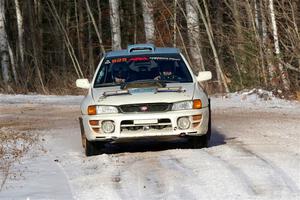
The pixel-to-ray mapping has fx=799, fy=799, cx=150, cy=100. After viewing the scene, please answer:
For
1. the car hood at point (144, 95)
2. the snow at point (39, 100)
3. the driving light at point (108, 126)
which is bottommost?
the snow at point (39, 100)

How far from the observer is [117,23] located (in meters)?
30.4

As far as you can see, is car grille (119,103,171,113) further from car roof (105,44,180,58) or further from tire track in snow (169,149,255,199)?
car roof (105,44,180,58)

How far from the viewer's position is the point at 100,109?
11.0 m

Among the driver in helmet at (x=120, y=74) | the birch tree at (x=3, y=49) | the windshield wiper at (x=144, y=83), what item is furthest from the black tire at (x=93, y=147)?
the birch tree at (x=3, y=49)

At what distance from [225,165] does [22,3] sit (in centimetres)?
3983

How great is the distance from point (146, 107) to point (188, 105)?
1.93 ft

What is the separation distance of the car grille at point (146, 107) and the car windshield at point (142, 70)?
1.07 metres

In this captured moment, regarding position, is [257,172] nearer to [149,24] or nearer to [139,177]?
[139,177]

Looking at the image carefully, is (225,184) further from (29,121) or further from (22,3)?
(22,3)

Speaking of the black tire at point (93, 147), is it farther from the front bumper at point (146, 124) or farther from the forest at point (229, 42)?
the forest at point (229, 42)

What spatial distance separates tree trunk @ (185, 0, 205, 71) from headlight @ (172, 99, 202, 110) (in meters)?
14.6

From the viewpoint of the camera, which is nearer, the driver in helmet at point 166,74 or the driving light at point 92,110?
the driving light at point 92,110

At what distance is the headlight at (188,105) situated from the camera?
1086 centimetres

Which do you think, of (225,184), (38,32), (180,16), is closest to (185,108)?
(225,184)
